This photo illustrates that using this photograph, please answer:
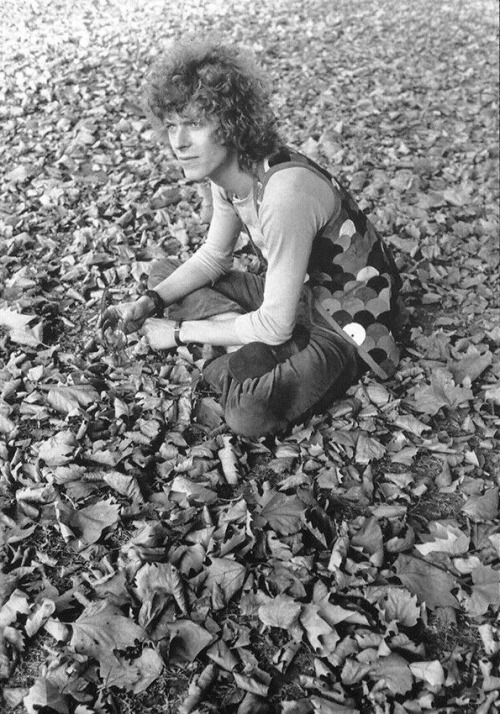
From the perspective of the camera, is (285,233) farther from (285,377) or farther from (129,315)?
(129,315)

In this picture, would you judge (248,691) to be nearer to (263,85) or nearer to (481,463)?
(481,463)

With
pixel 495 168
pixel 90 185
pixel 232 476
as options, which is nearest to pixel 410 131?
pixel 495 168

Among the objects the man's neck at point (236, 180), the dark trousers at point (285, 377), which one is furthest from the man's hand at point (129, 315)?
the man's neck at point (236, 180)

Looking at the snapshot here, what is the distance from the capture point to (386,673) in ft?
5.71

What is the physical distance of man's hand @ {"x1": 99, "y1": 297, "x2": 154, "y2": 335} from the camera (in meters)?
2.72

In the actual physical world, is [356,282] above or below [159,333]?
above

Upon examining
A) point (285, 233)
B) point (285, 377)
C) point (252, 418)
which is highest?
point (285, 233)

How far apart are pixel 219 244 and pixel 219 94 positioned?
0.78 m

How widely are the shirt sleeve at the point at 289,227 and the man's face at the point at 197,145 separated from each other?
229mm

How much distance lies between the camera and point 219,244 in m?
2.80

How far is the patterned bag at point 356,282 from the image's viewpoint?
2.33 meters

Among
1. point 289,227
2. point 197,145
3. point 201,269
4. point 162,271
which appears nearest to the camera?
point 289,227

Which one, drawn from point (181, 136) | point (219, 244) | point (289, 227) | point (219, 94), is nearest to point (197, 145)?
point (181, 136)

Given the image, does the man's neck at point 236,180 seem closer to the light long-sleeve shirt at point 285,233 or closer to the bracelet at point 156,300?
the light long-sleeve shirt at point 285,233
